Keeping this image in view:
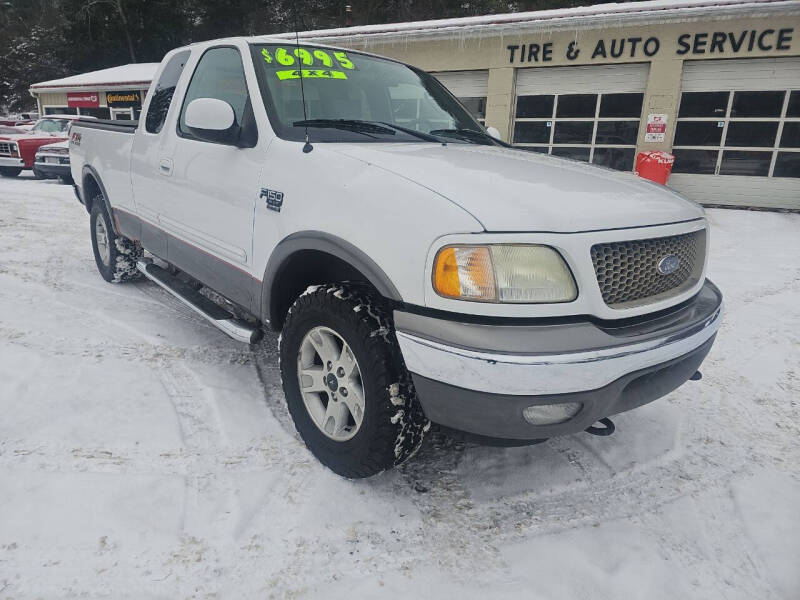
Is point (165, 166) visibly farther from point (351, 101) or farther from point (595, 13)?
point (595, 13)

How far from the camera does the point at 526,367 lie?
1.79 metres

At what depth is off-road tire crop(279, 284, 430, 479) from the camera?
2090 millimetres

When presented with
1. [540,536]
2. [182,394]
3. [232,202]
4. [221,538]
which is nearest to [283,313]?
[232,202]

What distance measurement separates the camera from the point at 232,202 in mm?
2836

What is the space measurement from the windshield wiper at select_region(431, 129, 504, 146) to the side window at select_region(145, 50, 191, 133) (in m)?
1.84

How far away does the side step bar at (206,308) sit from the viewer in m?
2.91

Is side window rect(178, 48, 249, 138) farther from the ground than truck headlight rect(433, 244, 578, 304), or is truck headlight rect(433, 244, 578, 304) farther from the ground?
side window rect(178, 48, 249, 138)

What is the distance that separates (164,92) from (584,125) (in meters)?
12.0

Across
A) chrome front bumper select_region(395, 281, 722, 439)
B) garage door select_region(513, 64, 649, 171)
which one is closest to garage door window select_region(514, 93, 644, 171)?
garage door select_region(513, 64, 649, 171)

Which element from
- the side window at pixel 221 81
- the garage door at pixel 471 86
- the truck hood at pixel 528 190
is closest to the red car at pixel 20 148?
the garage door at pixel 471 86

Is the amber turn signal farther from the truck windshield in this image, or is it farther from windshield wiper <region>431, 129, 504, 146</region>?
windshield wiper <region>431, 129, 504, 146</region>

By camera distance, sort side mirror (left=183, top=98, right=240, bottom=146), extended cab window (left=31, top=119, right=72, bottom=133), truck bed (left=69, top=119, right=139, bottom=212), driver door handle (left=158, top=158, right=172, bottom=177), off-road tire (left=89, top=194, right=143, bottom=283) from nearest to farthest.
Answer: side mirror (left=183, top=98, right=240, bottom=146) → driver door handle (left=158, top=158, right=172, bottom=177) → truck bed (left=69, top=119, right=139, bottom=212) → off-road tire (left=89, top=194, right=143, bottom=283) → extended cab window (left=31, top=119, right=72, bottom=133)

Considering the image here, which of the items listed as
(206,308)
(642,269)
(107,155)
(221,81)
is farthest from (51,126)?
(642,269)

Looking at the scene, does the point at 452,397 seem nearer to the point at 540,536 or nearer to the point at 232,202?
the point at 540,536
